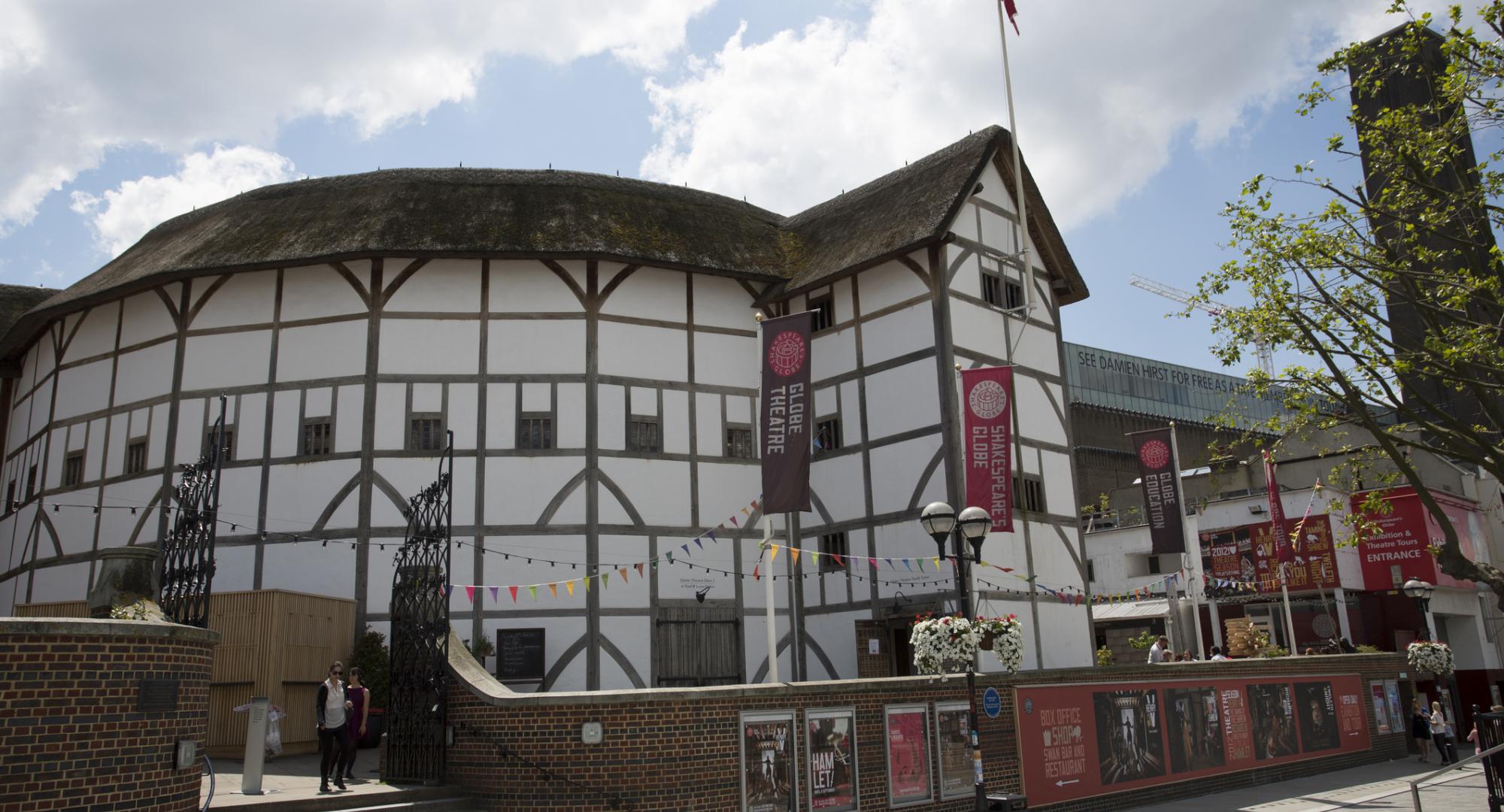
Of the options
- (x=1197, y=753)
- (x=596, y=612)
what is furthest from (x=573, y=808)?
(x=1197, y=753)

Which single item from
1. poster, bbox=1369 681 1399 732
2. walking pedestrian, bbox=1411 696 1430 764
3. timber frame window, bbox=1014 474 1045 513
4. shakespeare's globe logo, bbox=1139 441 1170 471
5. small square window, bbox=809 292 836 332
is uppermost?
small square window, bbox=809 292 836 332

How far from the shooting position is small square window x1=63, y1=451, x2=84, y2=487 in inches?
968

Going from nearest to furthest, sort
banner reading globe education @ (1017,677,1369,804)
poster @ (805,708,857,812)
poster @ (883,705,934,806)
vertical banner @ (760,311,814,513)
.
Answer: poster @ (805,708,857,812)
poster @ (883,705,934,806)
vertical banner @ (760,311,814,513)
banner reading globe education @ (1017,677,1369,804)

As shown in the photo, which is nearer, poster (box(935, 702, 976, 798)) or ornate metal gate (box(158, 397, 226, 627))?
ornate metal gate (box(158, 397, 226, 627))

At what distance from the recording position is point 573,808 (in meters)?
12.0

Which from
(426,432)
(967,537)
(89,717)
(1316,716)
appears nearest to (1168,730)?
(1316,716)

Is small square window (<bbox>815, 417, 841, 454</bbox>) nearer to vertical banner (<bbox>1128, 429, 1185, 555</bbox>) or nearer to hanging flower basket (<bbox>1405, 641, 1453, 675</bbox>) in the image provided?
vertical banner (<bbox>1128, 429, 1185, 555</bbox>)

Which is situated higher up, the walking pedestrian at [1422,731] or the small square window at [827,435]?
the small square window at [827,435]

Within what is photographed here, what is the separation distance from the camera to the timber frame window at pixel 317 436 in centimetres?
2259

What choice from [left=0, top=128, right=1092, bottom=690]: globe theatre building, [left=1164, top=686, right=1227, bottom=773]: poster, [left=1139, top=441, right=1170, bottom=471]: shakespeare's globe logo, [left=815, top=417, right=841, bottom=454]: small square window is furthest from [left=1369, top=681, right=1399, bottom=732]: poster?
[left=815, top=417, right=841, bottom=454]: small square window

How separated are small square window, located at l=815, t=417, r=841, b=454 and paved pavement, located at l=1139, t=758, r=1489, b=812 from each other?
1001 centimetres

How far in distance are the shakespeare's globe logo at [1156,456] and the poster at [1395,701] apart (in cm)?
724

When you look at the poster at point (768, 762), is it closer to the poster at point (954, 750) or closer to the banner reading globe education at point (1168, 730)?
the poster at point (954, 750)

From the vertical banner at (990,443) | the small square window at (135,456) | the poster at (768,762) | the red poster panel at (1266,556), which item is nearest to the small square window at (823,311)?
the vertical banner at (990,443)
